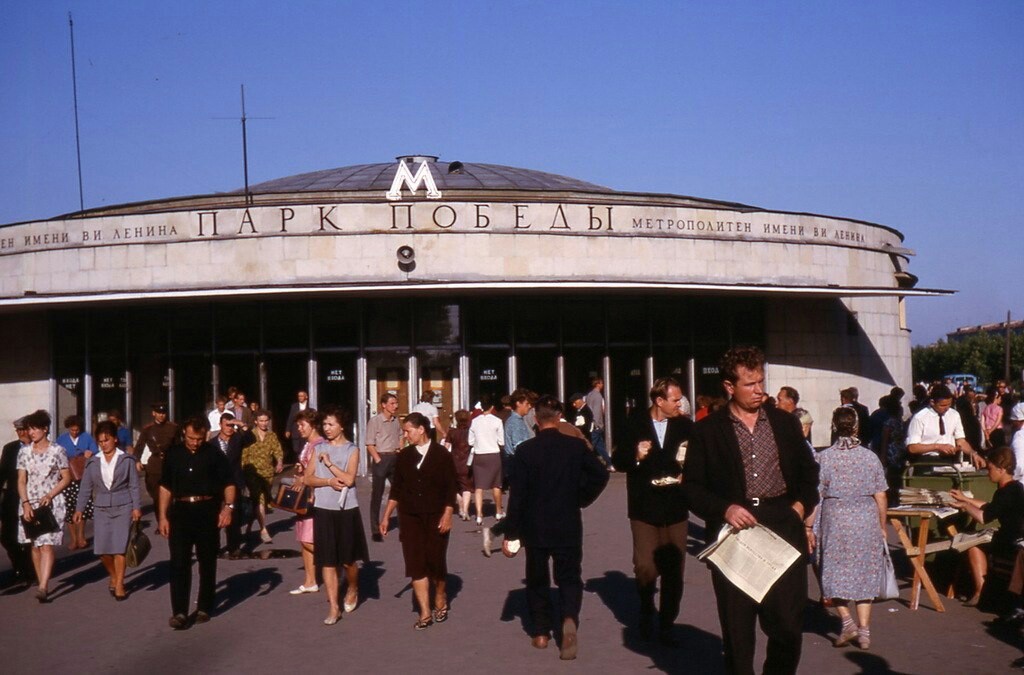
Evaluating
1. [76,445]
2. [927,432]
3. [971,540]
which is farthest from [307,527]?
[927,432]

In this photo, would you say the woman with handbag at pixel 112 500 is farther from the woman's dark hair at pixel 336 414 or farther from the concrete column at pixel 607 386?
the concrete column at pixel 607 386

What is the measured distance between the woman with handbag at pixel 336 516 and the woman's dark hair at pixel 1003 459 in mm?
5024

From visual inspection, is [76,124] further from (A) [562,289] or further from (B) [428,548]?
(B) [428,548]

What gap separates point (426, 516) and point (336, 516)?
2.97 feet

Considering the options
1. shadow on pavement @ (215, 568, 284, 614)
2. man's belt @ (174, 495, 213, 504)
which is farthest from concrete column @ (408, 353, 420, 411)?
man's belt @ (174, 495, 213, 504)

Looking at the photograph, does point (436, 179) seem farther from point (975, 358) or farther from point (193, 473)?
point (975, 358)

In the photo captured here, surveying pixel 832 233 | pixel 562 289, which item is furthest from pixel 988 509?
pixel 832 233

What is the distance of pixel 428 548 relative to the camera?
364 inches

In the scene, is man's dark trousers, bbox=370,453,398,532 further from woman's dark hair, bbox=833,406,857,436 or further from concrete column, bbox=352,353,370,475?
concrete column, bbox=352,353,370,475

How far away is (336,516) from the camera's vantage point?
974 centimetres

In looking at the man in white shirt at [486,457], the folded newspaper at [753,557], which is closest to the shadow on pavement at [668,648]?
the folded newspaper at [753,557]

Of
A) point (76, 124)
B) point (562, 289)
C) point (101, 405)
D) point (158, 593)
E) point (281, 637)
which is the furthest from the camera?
point (76, 124)

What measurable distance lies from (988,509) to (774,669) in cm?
405

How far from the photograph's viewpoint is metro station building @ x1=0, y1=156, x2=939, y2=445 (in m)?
22.8
